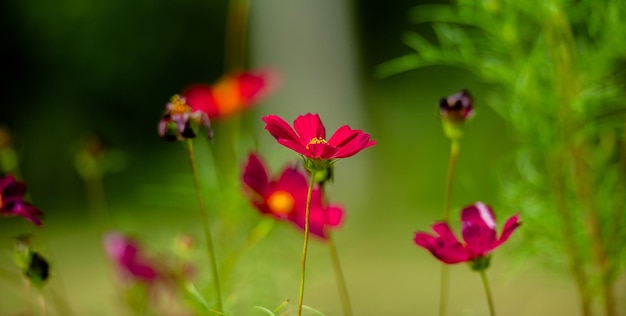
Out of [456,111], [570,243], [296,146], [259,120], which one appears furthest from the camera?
[259,120]

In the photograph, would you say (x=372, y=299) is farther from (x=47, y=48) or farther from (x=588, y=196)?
(x=47, y=48)

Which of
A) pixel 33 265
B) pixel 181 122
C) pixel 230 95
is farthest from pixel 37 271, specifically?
pixel 230 95

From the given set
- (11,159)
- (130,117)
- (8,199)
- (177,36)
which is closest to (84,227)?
(130,117)

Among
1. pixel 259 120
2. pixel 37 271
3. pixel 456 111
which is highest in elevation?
pixel 259 120

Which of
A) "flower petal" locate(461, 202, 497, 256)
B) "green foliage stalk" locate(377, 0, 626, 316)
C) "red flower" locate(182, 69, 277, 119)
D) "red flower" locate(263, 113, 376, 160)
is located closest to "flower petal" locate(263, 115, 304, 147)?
"red flower" locate(263, 113, 376, 160)

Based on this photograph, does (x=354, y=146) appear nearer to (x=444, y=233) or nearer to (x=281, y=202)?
(x=444, y=233)

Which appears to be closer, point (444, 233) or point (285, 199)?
point (444, 233)

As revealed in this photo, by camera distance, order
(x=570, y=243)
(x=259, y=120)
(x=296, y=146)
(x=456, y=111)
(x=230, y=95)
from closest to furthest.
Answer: (x=296, y=146) → (x=456, y=111) → (x=570, y=243) → (x=230, y=95) → (x=259, y=120)
